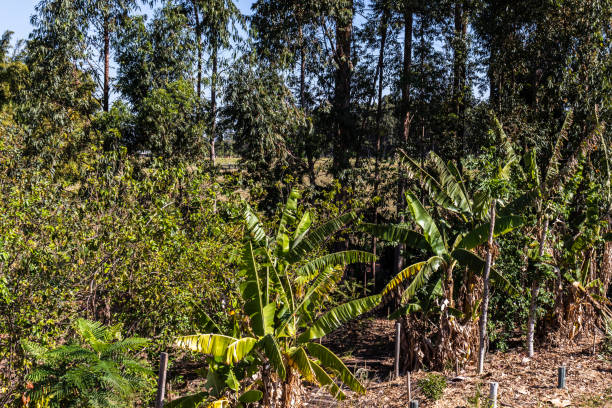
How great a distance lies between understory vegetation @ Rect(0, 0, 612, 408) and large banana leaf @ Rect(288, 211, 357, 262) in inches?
1.7

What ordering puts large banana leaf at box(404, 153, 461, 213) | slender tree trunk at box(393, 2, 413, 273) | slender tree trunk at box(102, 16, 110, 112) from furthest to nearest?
slender tree trunk at box(393, 2, 413, 273) → slender tree trunk at box(102, 16, 110, 112) → large banana leaf at box(404, 153, 461, 213)

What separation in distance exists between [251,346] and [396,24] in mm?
16276

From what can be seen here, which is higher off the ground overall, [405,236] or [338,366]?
[405,236]

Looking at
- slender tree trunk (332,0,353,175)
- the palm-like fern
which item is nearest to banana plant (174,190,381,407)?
the palm-like fern

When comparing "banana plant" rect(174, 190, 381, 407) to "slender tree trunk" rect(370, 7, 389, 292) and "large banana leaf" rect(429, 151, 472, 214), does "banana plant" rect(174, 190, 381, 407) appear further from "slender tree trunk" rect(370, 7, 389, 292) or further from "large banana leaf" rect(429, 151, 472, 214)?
"slender tree trunk" rect(370, 7, 389, 292)

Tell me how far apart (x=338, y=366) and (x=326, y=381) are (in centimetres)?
31

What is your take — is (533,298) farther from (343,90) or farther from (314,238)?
(343,90)

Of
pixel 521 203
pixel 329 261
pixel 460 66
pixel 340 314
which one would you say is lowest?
pixel 340 314

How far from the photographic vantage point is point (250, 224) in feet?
28.4

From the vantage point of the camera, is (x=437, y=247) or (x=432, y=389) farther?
(x=437, y=247)

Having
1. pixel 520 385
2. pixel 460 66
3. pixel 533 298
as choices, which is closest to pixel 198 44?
pixel 460 66

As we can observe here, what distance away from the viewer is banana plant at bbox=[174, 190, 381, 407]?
21.6ft

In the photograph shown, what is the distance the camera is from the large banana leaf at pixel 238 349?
6348 millimetres

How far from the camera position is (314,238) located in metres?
8.46
